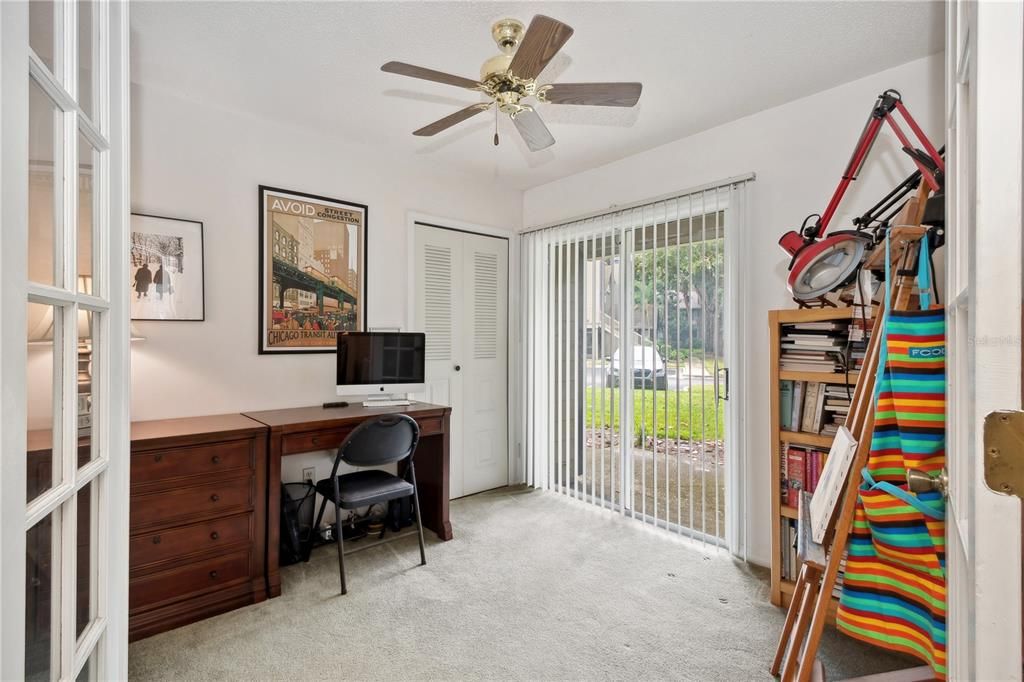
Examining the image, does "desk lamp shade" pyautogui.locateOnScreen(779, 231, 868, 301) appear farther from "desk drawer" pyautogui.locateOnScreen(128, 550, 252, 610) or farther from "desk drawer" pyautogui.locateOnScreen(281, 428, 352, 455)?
"desk drawer" pyautogui.locateOnScreen(128, 550, 252, 610)

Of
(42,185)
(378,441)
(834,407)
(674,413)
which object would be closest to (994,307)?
(42,185)

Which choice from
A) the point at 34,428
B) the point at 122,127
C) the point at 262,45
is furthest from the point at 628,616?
the point at 262,45

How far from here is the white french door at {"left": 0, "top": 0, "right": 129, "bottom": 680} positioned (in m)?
0.55

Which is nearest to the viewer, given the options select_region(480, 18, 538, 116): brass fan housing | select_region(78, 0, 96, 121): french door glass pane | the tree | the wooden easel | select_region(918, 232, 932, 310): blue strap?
select_region(78, 0, 96, 121): french door glass pane

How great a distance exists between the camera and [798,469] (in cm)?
226

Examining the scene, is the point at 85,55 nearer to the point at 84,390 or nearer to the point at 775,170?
the point at 84,390

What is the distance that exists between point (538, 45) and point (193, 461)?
2.16m

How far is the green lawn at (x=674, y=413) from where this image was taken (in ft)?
9.44

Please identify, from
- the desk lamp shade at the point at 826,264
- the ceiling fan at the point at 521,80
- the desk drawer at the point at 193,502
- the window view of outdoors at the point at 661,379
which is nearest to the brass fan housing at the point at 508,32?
the ceiling fan at the point at 521,80

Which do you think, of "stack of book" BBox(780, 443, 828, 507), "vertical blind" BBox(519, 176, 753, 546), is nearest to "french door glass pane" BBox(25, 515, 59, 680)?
"stack of book" BBox(780, 443, 828, 507)

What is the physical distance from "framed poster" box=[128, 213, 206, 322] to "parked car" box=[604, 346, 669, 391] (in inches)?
101

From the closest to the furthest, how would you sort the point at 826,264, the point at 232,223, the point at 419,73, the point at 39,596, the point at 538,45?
the point at 39,596
the point at 538,45
the point at 419,73
the point at 826,264
the point at 232,223

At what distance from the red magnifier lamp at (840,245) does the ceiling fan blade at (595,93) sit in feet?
3.10

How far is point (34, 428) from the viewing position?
2.17 ft
